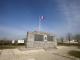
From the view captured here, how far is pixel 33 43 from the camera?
70.0 feet

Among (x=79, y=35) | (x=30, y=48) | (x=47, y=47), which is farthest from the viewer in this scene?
(x=79, y=35)

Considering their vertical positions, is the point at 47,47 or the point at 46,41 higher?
the point at 46,41

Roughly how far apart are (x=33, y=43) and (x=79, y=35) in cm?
6740

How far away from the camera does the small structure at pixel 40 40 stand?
21.2 m

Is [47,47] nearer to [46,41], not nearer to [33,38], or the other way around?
[46,41]

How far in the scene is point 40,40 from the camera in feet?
71.7

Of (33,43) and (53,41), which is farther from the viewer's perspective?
(53,41)

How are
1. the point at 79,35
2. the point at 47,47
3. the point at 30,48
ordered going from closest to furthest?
1. the point at 30,48
2. the point at 47,47
3. the point at 79,35

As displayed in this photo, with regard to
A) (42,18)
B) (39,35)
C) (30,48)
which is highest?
(42,18)

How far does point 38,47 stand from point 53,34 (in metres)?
4.87

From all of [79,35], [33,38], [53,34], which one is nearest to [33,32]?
[33,38]

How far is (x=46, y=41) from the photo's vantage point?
72.7 feet

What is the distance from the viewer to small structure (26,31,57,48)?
21188mm

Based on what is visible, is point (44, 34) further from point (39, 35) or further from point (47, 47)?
point (47, 47)
